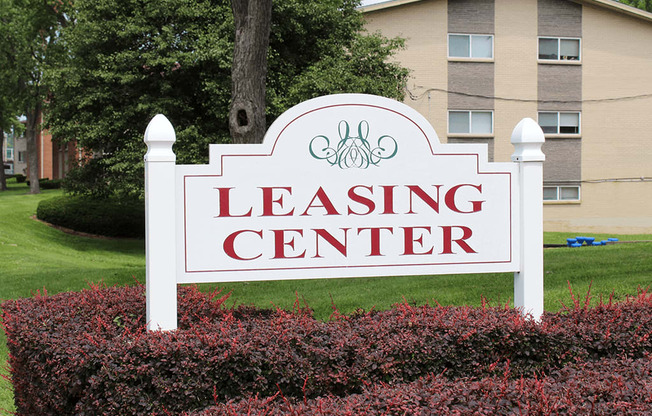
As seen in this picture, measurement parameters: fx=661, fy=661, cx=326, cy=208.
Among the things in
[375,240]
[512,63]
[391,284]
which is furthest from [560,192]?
[375,240]

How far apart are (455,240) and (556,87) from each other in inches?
879

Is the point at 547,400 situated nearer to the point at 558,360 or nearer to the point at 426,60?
the point at 558,360

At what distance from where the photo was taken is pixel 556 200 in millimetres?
25031

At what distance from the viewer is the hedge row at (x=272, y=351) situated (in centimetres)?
362

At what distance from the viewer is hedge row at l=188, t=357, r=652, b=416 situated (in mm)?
3078

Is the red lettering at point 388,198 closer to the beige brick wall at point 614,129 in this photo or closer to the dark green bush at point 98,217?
the dark green bush at point 98,217

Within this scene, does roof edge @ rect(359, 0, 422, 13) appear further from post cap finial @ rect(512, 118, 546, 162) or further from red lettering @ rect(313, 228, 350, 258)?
red lettering @ rect(313, 228, 350, 258)

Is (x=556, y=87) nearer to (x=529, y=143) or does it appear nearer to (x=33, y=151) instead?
(x=529, y=143)

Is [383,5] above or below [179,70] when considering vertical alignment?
above

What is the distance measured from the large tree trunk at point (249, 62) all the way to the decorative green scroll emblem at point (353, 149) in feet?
9.60

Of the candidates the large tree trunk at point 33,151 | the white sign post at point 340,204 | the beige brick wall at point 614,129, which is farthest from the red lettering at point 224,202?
the large tree trunk at point 33,151

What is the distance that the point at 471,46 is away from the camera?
79.2 feet

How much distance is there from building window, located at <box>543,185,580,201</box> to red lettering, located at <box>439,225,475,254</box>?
2185 centimetres

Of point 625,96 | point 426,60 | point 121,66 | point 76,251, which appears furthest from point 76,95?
point 625,96
